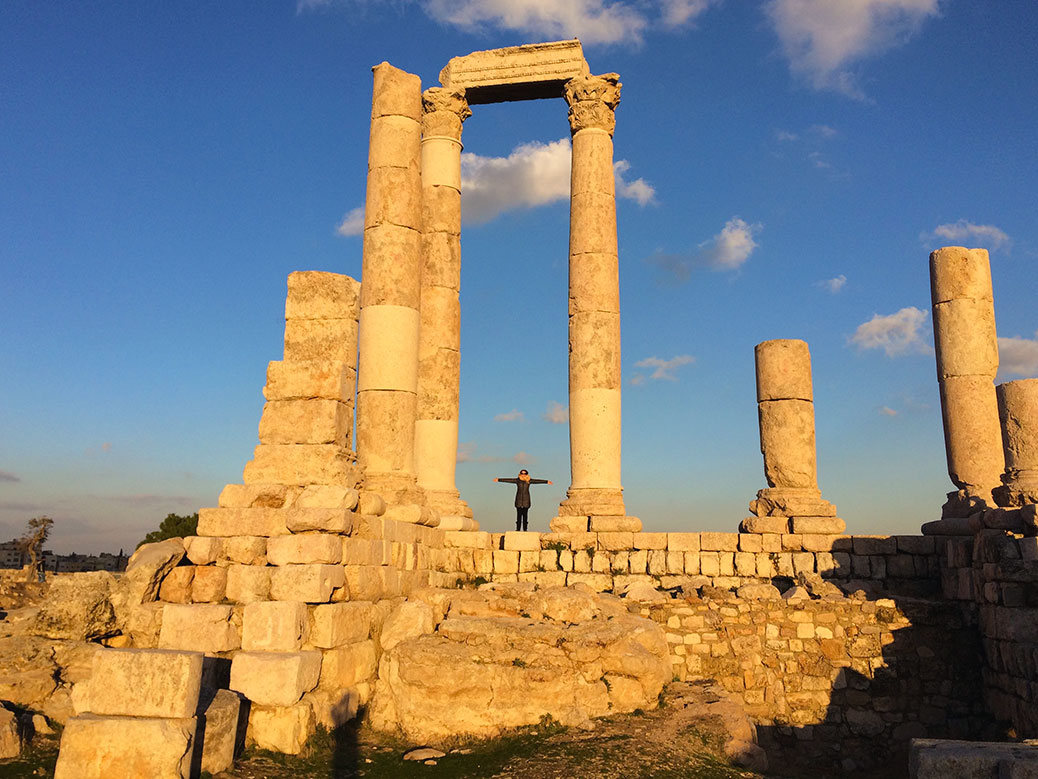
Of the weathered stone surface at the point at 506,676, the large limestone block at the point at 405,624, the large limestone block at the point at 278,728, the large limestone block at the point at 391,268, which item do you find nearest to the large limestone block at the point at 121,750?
the large limestone block at the point at 278,728

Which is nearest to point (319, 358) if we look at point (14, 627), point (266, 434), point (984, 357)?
point (266, 434)

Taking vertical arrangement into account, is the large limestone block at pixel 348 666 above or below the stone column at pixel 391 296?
below

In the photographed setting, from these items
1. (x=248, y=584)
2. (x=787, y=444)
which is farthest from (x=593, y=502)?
(x=248, y=584)

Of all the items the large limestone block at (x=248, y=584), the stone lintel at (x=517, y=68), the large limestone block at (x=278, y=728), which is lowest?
the large limestone block at (x=278, y=728)

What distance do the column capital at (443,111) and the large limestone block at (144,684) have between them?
13157 millimetres

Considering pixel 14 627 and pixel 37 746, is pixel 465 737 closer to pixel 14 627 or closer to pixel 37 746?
pixel 37 746

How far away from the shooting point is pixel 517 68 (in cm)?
1775

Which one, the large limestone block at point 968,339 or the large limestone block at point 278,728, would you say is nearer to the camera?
the large limestone block at point 278,728

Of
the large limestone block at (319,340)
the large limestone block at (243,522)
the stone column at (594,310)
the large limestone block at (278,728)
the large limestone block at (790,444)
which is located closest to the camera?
the large limestone block at (278,728)

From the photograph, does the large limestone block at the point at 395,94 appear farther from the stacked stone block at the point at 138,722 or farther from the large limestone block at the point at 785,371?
the stacked stone block at the point at 138,722

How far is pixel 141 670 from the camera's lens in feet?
21.1

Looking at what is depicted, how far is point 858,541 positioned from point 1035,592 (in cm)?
429

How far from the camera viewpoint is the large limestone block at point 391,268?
14.1 meters

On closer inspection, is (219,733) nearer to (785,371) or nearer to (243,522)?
(243,522)
